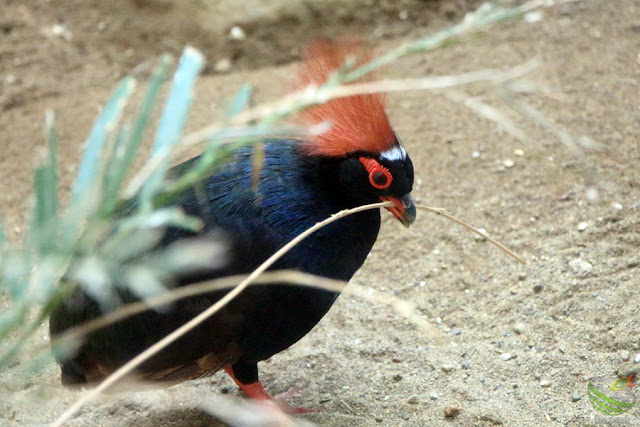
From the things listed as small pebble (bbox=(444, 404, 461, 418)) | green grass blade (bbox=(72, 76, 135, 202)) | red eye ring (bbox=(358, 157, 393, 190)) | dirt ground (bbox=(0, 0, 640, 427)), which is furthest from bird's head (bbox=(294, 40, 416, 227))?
green grass blade (bbox=(72, 76, 135, 202))

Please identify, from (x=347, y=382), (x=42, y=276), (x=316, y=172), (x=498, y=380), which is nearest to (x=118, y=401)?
(x=347, y=382)

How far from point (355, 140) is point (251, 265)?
514mm

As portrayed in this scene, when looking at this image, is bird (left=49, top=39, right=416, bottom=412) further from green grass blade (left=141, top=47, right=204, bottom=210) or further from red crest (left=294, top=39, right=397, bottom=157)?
green grass blade (left=141, top=47, right=204, bottom=210)

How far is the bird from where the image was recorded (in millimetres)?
2303

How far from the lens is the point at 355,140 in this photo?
7.57 feet

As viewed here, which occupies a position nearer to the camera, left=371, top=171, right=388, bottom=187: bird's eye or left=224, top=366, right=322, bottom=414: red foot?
left=371, top=171, right=388, bottom=187: bird's eye

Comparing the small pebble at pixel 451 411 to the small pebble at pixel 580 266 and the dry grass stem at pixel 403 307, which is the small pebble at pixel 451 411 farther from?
the small pebble at pixel 580 266

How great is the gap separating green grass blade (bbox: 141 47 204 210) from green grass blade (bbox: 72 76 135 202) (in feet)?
0.24

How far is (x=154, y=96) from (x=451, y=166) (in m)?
2.84

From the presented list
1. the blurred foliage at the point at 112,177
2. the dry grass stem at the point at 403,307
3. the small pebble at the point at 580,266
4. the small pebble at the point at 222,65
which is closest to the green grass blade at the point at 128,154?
the blurred foliage at the point at 112,177

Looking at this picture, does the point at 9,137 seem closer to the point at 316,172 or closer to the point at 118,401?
the point at 118,401

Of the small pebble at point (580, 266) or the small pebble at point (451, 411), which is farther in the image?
the small pebble at point (580, 266)

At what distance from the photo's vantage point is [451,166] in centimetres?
381

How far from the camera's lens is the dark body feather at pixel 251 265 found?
231 cm
